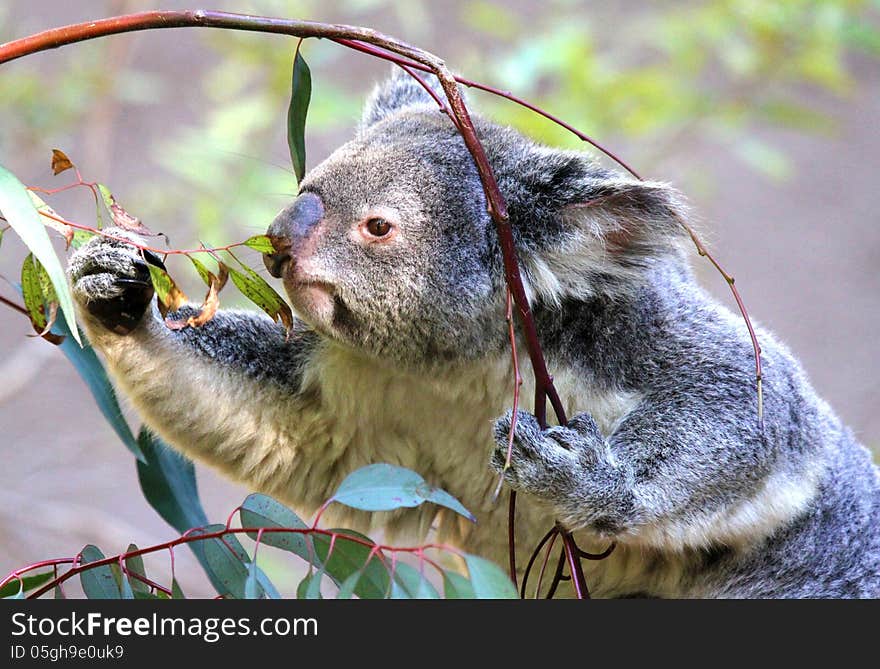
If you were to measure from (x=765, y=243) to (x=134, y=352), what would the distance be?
781 centimetres

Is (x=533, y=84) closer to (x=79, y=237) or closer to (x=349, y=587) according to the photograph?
(x=79, y=237)

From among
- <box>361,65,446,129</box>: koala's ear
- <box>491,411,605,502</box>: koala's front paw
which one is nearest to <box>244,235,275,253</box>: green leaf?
<box>491,411,605,502</box>: koala's front paw

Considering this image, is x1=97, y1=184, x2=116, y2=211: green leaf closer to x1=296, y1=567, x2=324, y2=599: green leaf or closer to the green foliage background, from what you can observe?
x1=296, y1=567, x2=324, y2=599: green leaf

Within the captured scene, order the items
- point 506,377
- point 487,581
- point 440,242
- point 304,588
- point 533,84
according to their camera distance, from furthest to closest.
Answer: point 533,84
point 506,377
point 440,242
point 304,588
point 487,581

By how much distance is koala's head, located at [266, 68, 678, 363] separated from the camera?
82.0 inches

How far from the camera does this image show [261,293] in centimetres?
177

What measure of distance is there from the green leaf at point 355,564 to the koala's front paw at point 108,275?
2.24 ft

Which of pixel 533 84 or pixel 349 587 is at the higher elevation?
pixel 533 84

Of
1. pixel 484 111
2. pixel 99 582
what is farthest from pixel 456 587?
pixel 484 111

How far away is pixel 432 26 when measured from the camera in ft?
31.7

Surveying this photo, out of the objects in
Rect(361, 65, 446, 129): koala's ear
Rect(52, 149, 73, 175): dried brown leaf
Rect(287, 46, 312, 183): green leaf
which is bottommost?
Rect(52, 149, 73, 175): dried brown leaf

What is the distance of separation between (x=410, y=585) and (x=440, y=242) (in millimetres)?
828

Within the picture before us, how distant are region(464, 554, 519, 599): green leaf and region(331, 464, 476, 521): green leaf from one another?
10cm

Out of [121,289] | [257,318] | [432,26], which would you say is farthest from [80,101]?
[432,26]
